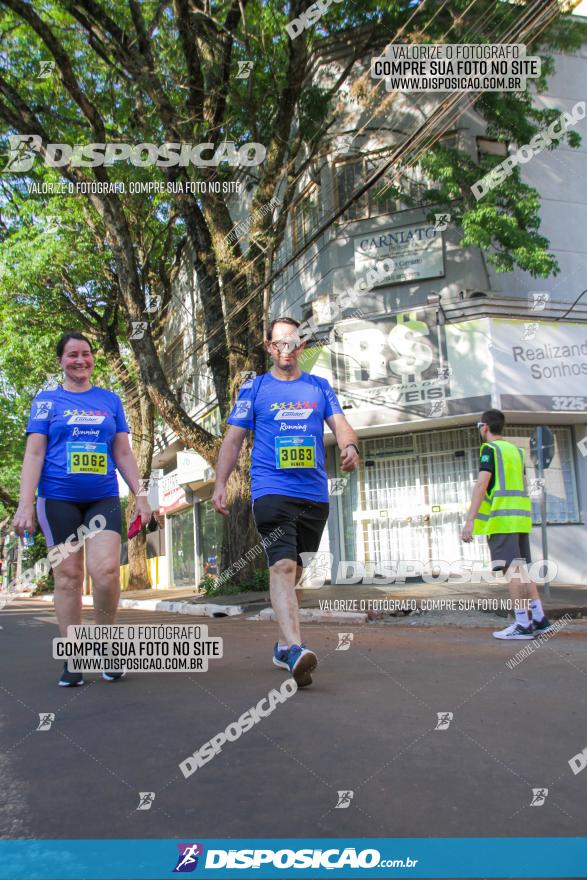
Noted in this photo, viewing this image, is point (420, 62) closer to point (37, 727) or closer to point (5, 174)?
point (5, 174)

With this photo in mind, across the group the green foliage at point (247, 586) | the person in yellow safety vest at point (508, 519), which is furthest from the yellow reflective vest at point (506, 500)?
the green foliage at point (247, 586)

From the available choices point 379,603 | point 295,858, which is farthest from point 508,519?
point 295,858

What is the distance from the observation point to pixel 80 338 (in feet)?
16.3

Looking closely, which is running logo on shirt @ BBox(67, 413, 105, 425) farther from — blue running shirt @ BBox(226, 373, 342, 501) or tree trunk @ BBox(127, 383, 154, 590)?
tree trunk @ BBox(127, 383, 154, 590)

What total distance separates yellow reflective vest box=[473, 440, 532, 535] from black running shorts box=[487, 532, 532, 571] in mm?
48

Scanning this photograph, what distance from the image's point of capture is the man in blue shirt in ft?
14.7

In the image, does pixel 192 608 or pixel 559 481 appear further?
pixel 559 481

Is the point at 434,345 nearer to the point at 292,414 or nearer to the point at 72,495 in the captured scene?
the point at 292,414

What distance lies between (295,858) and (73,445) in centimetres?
316

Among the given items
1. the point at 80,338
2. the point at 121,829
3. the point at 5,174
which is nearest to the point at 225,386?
the point at 5,174

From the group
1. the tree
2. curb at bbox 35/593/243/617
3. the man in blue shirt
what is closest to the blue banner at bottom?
the man in blue shirt

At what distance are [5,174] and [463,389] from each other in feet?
40.1

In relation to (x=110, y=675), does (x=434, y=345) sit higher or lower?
higher

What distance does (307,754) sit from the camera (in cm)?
290
